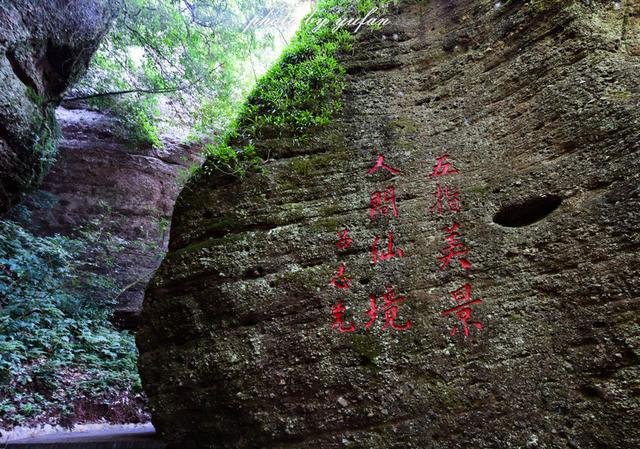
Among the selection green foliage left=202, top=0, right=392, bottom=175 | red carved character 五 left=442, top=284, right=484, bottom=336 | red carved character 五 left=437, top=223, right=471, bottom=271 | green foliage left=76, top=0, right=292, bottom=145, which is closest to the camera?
red carved character 五 left=442, top=284, right=484, bottom=336

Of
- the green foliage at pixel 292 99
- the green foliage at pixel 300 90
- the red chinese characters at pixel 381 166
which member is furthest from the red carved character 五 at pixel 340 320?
the green foliage at pixel 300 90

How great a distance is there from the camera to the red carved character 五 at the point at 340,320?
2.95 metres

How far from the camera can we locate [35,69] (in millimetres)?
6199

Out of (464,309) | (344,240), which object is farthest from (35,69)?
(464,309)

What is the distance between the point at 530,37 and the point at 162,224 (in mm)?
8047

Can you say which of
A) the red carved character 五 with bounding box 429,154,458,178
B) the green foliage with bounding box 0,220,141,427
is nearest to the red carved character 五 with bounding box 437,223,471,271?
the red carved character 五 with bounding box 429,154,458,178

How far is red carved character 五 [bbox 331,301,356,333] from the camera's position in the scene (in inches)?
116

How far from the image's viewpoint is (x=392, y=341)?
2.84 m

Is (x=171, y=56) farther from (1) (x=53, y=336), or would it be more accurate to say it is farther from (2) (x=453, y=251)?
(2) (x=453, y=251)

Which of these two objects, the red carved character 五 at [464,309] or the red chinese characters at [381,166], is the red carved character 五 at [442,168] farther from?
the red carved character 五 at [464,309]

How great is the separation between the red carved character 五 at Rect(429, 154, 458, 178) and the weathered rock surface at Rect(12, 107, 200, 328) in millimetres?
6377

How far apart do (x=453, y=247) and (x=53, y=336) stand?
646 centimetres

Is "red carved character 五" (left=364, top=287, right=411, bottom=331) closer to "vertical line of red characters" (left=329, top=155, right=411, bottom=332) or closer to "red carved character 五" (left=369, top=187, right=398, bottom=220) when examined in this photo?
"vertical line of red characters" (left=329, top=155, right=411, bottom=332)

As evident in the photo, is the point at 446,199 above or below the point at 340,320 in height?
above
